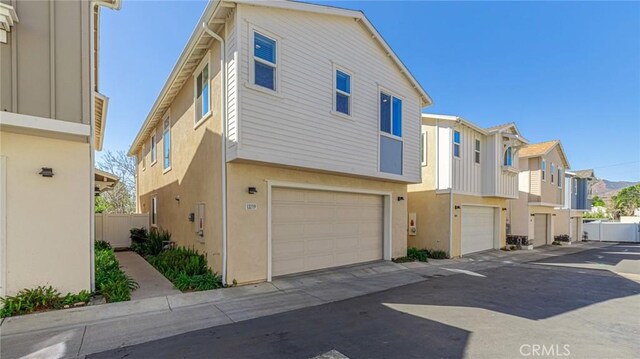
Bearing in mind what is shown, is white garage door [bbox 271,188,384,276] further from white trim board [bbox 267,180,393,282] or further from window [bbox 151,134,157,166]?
window [bbox 151,134,157,166]

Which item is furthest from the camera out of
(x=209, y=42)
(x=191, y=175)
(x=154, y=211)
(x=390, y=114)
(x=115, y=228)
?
(x=154, y=211)

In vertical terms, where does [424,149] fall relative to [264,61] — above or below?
below

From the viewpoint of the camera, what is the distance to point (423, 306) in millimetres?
6219

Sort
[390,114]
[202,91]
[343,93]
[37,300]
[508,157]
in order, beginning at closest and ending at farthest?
[37,300]
[202,91]
[343,93]
[390,114]
[508,157]

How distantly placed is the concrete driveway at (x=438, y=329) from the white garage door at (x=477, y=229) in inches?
249

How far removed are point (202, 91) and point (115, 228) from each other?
28.5ft

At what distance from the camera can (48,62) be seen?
5344 mm

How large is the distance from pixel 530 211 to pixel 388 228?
45.2ft

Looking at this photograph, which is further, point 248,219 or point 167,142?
point 167,142

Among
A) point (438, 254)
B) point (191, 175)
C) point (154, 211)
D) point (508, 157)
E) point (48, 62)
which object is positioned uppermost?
point (48, 62)

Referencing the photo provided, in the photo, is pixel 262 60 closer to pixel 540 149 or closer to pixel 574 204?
pixel 540 149

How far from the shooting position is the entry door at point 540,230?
21.0 metres

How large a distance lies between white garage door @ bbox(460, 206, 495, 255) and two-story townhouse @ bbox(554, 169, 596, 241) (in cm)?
1319

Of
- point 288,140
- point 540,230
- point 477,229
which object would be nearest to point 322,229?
point 288,140
